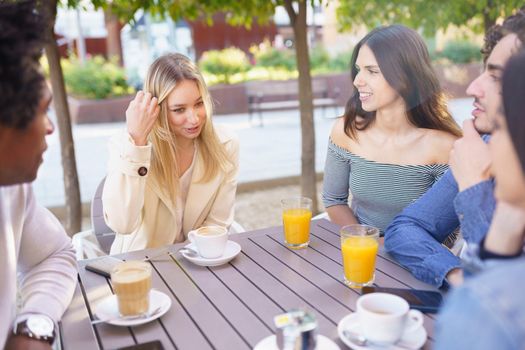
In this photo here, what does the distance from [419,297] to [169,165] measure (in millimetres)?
1225

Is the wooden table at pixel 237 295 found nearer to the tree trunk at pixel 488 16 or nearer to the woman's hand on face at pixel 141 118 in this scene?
the woman's hand on face at pixel 141 118

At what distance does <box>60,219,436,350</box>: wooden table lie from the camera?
4.01ft

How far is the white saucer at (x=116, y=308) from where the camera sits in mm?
1264

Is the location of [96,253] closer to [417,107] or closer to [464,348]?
[417,107]

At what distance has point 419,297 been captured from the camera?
1338mm

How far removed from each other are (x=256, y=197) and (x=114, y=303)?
3.89 m

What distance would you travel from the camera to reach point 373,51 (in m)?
2.21

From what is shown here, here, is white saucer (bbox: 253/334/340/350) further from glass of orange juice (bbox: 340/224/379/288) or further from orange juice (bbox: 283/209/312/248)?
orange juice (bbox: 283/209/312/248)

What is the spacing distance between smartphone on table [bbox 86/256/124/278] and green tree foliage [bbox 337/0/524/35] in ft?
11.9

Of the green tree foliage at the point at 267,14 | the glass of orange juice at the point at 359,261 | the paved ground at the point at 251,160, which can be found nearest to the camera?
the glass of orange juice at the point at 359,261

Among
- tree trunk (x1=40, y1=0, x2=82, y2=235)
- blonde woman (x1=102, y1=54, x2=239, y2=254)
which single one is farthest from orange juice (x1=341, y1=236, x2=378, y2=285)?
tree trunk (x1=40, y1=0, x2=82, y2=235)

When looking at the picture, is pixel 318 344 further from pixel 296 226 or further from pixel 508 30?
pixel 508 30

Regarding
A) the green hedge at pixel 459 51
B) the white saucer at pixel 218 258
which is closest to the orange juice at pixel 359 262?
the white saucer at pixel 218 258

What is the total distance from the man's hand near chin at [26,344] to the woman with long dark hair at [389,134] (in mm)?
1388
